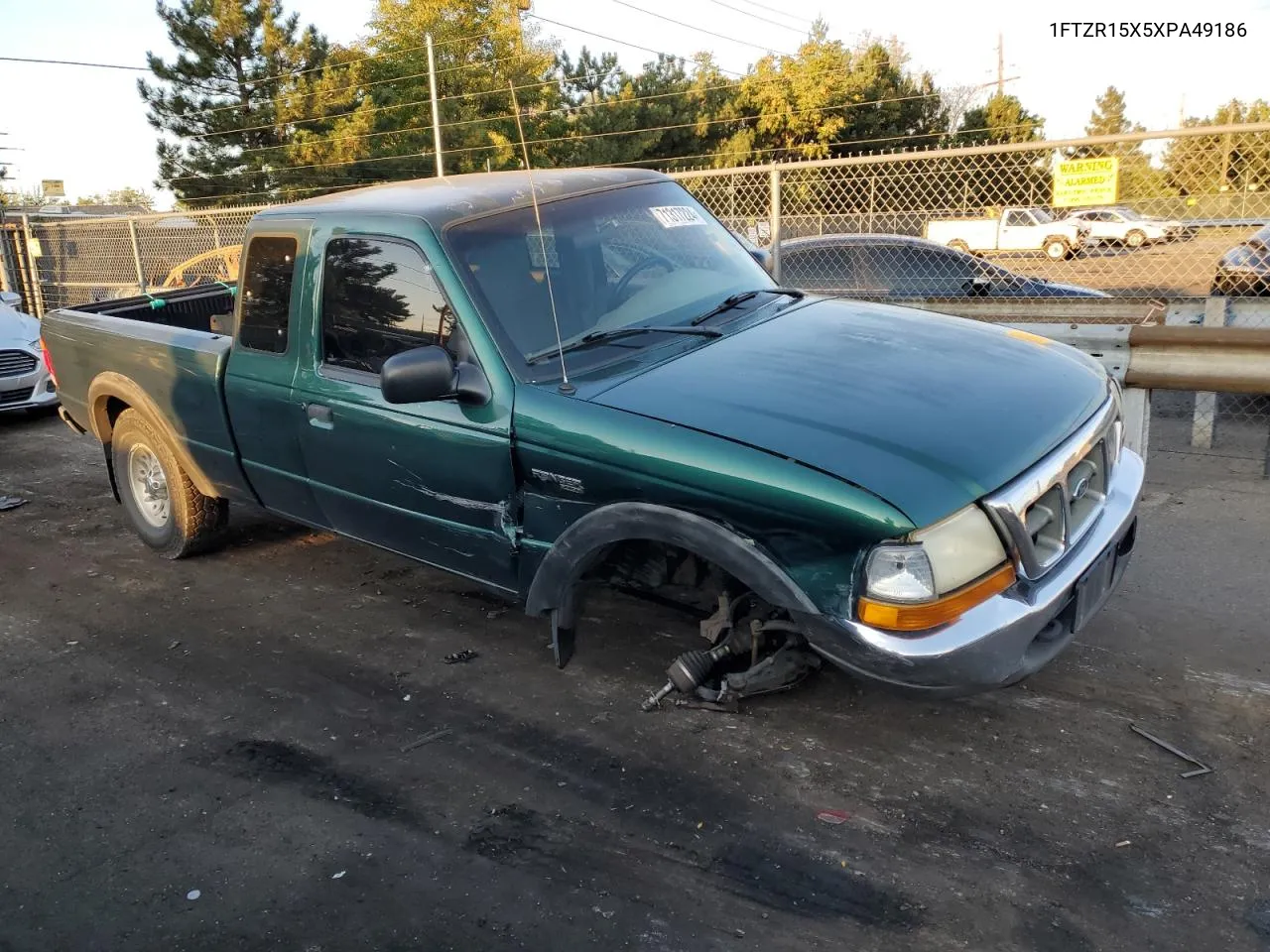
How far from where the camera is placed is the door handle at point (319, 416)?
4.12 metres

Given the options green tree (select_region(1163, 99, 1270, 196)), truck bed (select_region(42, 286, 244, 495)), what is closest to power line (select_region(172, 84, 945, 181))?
green tree (select_region(1163, 99, 1270, 196))

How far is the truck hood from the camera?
111 inches

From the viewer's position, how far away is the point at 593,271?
12.9 feet

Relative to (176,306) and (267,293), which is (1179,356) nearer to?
(267,293)

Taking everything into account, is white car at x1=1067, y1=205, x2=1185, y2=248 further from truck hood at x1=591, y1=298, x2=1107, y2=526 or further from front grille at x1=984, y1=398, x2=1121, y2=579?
front grille at x1=984, y1=398, x2=1121, y2=579

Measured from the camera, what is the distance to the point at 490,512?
3.67m

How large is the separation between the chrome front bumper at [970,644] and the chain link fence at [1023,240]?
13.4 feet

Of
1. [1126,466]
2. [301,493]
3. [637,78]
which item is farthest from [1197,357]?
[637,78]

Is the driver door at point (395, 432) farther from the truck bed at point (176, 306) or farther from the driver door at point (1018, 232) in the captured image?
the driver door at point (1018, 232)

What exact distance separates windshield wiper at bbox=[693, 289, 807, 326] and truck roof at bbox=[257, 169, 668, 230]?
2.46 ft

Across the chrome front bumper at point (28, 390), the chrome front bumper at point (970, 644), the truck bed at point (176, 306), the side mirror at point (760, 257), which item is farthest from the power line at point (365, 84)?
the chrome front bumper at point (970, 644)

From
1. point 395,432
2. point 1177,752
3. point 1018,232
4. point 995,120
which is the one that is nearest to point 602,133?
Result: point 995,120

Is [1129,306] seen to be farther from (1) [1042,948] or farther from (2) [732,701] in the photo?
(1) [1042,948]

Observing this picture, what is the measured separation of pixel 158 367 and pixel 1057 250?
36.1 ft
